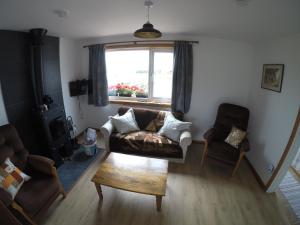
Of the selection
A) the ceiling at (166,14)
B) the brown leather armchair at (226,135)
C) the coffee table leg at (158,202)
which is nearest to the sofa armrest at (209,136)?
the brown leather armchair at (226,135)

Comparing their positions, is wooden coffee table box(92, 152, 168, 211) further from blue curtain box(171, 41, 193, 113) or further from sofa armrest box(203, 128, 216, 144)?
blue curtain box(171, 41, 193, 113)

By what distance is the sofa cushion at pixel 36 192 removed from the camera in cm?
166

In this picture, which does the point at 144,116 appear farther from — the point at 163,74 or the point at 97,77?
the point at 97,77

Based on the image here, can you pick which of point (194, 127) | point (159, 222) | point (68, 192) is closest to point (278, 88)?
point (194, 127)

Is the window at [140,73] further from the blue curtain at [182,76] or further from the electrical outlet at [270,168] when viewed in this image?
the electrical outlet at [270,168]

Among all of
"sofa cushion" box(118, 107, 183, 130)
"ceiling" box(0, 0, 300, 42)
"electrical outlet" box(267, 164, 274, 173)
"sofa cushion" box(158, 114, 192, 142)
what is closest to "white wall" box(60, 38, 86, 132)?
"ceiling" box(0, 0, 300, 42)

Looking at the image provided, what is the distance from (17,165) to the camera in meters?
1.99

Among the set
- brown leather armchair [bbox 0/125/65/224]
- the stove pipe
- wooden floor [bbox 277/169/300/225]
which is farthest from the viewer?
the stove pipe

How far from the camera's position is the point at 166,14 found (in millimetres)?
1868

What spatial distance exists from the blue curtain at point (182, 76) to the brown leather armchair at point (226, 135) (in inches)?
27.6

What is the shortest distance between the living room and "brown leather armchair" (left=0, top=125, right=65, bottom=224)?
0.7 inches

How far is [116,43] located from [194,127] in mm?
2491

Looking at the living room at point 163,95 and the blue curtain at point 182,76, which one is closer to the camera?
the living room at point 163,95

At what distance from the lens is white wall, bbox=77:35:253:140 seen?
306 centimetres
